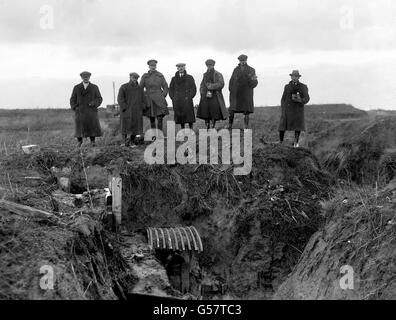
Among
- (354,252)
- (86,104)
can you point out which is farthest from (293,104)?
(354,252)

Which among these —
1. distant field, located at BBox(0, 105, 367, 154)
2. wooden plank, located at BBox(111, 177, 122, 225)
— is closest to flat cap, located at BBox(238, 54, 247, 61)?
wooden plank, located at BBox(111, 177, 122, 225)

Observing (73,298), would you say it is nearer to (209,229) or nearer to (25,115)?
(209,229)

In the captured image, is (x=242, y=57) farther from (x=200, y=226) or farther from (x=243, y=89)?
(x=200, y=226)

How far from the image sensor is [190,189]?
12.8 meters

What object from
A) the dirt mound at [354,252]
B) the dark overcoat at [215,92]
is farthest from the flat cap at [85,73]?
the dirt mound at [354,252]

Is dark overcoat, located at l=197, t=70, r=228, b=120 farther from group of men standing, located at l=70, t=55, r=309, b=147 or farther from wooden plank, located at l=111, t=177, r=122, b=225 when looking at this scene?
wooden plank, located at l=111, t=177, r=122, b=225

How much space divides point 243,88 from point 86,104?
354 cm

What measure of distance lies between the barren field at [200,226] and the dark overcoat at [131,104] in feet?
2.17

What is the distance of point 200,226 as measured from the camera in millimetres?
12430

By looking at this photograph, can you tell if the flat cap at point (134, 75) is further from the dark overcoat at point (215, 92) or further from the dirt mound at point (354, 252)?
the dirt mound at point (354, 252)

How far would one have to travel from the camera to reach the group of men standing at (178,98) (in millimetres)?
14398

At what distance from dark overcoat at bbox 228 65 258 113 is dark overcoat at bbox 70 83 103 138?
3.02 metres

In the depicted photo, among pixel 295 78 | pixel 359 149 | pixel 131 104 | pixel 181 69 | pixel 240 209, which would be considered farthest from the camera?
pixel 359 149

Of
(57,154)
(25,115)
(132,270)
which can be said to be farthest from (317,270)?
(25,115)
